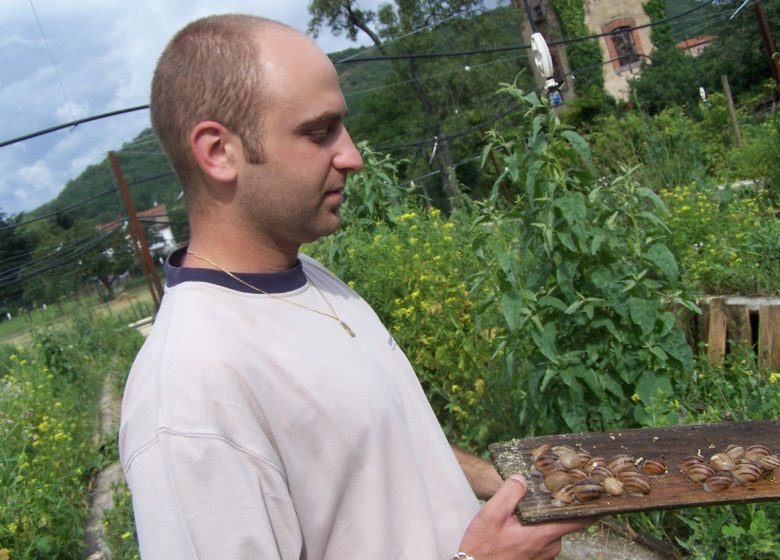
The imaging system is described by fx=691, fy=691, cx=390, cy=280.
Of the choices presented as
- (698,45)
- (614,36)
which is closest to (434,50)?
(614,36)

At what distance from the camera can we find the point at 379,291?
17.0 feet

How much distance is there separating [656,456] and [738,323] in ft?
8.66

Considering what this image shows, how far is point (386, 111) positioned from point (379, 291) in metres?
32.5

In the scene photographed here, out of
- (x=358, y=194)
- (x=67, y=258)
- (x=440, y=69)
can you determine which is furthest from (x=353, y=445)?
(x=440, y=69)

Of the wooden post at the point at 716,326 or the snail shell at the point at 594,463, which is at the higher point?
the snail shell at the point at 594,463

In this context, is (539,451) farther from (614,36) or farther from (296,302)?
(614,36)

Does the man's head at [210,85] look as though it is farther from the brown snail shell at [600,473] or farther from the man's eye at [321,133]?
the brown snail shell at [600,473]

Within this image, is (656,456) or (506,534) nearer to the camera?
(506,534)

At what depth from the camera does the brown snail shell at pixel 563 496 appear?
1.44 m

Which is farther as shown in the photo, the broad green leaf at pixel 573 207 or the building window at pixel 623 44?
the building window at pixel 623 44

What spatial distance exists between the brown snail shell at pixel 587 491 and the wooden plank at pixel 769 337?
8.40 ft

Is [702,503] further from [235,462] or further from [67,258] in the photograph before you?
[67,258]

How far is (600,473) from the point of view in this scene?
5.07 feet

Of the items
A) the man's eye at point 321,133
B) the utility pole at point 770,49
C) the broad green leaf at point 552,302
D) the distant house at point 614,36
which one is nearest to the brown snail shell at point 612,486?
the man's eye at point 321,133
